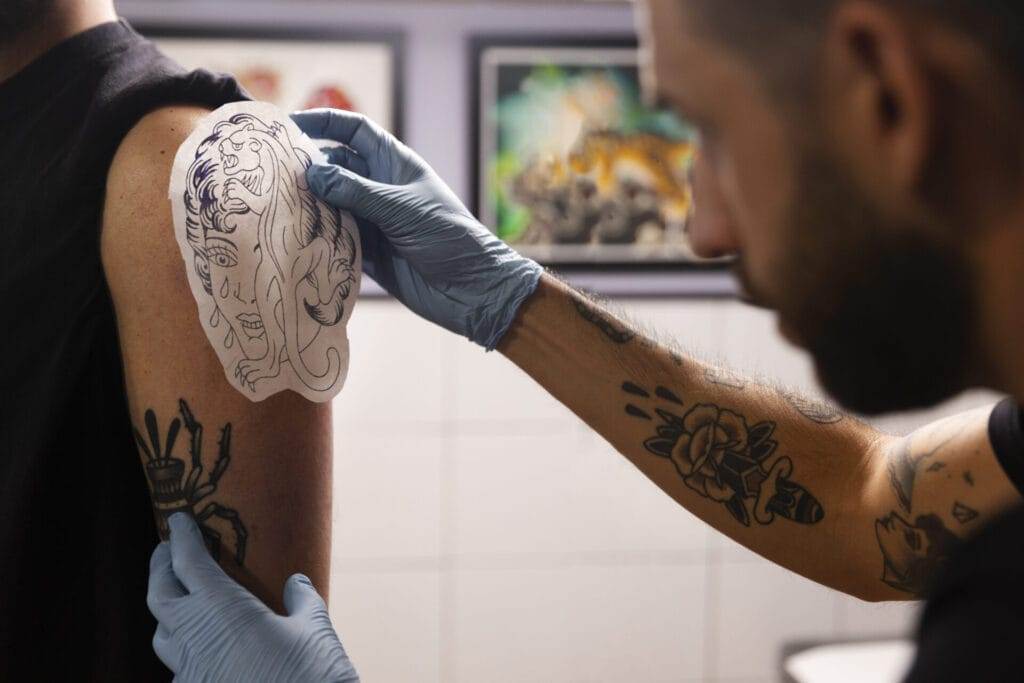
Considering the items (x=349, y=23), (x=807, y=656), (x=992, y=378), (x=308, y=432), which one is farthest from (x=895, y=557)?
(x=349, y=23)

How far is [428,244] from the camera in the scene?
3.44ft

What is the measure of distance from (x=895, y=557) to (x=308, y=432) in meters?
0.62

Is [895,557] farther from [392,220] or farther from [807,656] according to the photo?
[807,656]

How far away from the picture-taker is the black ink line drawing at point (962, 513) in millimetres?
1001

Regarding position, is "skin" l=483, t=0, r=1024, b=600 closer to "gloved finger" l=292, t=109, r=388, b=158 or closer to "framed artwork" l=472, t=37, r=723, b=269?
"gloved finger" l=292, t=109, r=388, b=158

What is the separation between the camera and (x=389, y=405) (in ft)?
8.36

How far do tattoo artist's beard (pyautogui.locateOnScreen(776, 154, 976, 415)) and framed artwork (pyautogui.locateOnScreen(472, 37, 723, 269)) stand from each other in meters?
1.99

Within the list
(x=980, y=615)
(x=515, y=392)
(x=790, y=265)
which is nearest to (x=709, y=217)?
(x=790, y=265)

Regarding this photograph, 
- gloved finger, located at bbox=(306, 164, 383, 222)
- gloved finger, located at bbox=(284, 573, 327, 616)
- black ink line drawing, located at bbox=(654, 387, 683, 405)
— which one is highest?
gloved finger, located at bbox=(306, 164, 383, 222)

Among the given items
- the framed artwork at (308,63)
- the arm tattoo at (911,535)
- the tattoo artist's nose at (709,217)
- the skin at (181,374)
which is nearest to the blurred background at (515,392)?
the framed artwork at (308,63)

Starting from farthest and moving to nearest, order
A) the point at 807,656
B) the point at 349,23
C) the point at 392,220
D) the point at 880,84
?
1. the point at 349,23
2. the point at 807,656
3. the point at 392,220
4. the point at 880,84

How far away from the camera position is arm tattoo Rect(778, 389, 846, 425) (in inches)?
43.3

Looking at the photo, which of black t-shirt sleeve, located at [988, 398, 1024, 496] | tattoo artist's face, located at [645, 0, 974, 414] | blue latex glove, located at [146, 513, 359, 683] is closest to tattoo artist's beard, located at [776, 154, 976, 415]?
tattoo artist's face, located at [645, 0, 974, 414]

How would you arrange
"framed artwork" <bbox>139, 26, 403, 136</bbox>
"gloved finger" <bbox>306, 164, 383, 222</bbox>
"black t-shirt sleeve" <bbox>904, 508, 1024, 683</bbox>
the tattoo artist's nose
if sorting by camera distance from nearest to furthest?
"black t-shirt sleeve" <bbox>904, 508, 1024, 683</bbox>
the tattoo artist's nose
"gloved finger" <bbox>306, 164, 383, 222</bbox>
"framed artwork" <bbox>139, 26, 403, 136</bbox>
